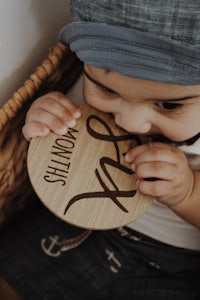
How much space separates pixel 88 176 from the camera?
0.72 m

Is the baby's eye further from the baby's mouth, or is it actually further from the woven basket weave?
the woven basket weave

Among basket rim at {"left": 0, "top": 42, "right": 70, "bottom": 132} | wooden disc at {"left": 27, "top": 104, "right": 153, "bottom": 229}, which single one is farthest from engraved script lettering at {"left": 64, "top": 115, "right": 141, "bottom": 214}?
basket rim at {"left": 0, "top": 42, "right": 70, "bottom": 132}

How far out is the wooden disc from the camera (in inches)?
27.3

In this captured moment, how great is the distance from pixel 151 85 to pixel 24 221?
507mm

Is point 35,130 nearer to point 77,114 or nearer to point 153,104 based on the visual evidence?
point 77,114

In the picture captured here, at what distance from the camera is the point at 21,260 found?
3.05ft

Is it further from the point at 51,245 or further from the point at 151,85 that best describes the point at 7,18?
the point at 51,245

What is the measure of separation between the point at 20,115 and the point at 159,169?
0.26 m

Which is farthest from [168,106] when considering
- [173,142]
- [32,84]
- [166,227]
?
[166,227]

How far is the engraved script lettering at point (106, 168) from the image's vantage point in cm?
70

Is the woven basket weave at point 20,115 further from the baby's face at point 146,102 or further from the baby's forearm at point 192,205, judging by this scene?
the baby's forearm at point 192,205

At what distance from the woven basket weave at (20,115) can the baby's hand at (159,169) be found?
19cm

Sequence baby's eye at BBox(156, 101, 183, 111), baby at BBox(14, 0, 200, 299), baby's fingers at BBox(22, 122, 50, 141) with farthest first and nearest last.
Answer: baby's fingers at BBox(22, 122, 50, 141) → baby's eye at BBox(156, 101, 183, 111) → baby at BBox(14, 0, 200, 299)

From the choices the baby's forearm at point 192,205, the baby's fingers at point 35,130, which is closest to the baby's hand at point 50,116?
the baby's fingers at point 35,130
